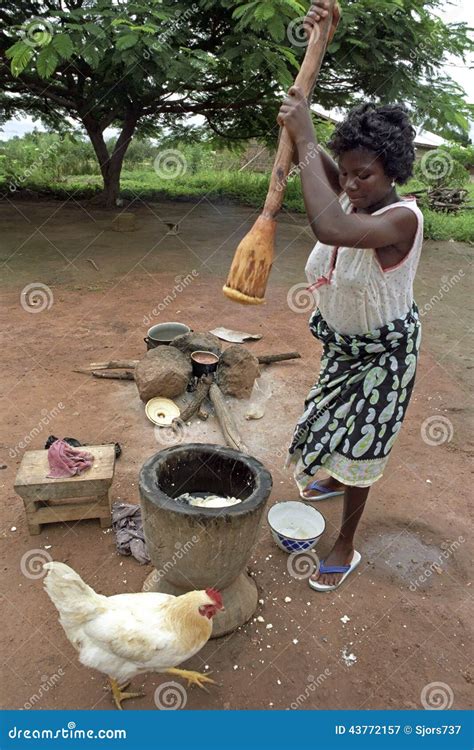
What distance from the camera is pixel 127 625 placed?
185 centimetres

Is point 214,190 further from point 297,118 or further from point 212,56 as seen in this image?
point 297,118

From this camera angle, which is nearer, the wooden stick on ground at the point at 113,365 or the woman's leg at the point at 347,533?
the woman's leg at the point at 347,533

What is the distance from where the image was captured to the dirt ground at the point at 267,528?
2.15 meters

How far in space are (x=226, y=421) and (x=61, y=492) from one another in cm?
142

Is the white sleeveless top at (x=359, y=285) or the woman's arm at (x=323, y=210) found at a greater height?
the woman's arm at (x=323, y=210)

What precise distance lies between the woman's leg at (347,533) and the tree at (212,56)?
5.85 m

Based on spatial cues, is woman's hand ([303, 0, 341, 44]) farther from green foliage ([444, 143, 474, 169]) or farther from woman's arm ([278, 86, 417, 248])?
green foliage ([444, 143, 474, 169])

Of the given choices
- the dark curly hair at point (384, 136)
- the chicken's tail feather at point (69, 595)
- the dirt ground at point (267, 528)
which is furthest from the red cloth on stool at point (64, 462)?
the dark curly hair at point (384, 136)

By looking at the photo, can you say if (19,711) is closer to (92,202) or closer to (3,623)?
(3,623)

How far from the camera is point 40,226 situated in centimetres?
1048

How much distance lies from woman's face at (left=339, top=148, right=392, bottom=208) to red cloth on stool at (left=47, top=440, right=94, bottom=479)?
202 cm

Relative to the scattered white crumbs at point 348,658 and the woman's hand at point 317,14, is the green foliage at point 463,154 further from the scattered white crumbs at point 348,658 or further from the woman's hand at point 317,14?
the scattered white crumbs at point 348,658

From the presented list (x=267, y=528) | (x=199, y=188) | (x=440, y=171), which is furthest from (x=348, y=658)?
(x=440, y=171)

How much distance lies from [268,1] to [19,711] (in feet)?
23.3
